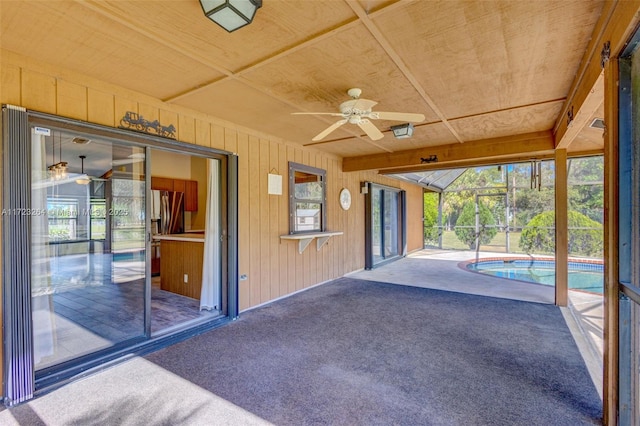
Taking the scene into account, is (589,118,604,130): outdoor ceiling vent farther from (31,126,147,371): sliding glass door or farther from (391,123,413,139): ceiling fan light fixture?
(31,126,147,371): sliding glass door

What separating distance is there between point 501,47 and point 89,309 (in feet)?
14.7

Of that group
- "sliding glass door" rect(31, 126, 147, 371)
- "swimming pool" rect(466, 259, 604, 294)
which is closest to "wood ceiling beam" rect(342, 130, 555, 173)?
"swimming pool" rect(466, 259, 604, 294)

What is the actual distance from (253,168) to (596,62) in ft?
11.6

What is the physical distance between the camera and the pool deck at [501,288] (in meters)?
3.09

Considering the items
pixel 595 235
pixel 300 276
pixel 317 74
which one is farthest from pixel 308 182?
pixel 595 235

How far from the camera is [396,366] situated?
2648 mm

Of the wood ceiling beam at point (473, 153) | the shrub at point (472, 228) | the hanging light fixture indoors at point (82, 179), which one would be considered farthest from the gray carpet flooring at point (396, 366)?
the shrub at point (472, 228)

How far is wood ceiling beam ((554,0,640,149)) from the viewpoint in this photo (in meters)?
1.55

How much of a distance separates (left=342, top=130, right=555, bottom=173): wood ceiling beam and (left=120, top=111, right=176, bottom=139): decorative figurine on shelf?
364 centimetres

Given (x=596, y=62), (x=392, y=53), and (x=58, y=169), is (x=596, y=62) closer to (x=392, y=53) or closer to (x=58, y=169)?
(x=392, y=53)

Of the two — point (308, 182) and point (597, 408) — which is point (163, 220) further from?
point (597, 408)

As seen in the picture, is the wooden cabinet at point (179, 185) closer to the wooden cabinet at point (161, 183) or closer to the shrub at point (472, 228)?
the wooden cabinet at point (161, 183)

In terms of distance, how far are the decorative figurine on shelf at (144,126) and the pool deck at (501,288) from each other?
14.3ft

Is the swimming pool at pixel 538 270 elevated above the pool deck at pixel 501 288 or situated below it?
below
